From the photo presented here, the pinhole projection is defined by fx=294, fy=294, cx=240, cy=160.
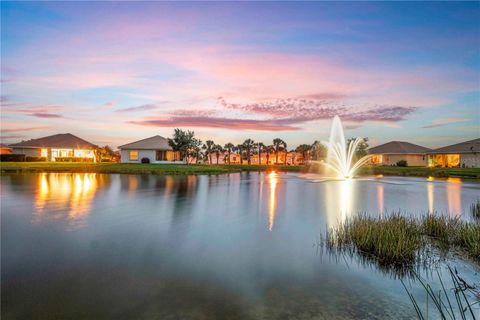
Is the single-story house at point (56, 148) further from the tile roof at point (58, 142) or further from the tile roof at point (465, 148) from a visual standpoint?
the tile roof at point (465, 148)

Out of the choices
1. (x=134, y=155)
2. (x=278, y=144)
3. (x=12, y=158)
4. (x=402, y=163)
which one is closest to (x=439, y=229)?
(x=134, y=155)

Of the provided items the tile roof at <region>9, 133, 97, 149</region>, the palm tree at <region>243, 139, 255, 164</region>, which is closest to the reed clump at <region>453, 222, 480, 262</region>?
the tile roof at <region>9, 133, 97, 149</region>

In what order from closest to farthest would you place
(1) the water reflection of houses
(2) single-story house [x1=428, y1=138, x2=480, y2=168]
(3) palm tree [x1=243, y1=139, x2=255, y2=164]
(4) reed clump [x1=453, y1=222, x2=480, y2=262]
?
1. (4) reed clump [x1=453, y1=222, x2=480, y2=262]
2. (1) the water reflection of houses
3. (2) single-story house [x1=428, y1=138, x2=480, y2=168]
4. (3) palm tree [x1=243, y1=139, x2=255, y2=164]

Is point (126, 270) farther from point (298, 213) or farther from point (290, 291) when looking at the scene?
point (298, 213)

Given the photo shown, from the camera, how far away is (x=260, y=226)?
1401cm

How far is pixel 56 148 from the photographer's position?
6575 cm

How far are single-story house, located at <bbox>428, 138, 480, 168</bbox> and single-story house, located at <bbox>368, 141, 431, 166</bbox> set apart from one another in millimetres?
2466

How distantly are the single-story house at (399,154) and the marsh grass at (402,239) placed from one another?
223ft

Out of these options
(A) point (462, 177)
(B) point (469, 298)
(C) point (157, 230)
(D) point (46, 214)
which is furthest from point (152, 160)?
(B) point (469, 298)

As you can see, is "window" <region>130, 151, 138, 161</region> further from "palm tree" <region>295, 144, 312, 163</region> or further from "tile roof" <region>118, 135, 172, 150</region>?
"palm tree" <region>295, 144, 312, 163</region>

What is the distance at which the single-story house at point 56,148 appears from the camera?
64.4 meters

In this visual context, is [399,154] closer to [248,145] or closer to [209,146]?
[248,145]

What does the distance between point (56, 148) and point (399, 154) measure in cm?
8038

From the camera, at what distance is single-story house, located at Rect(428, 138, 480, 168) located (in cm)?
5781
